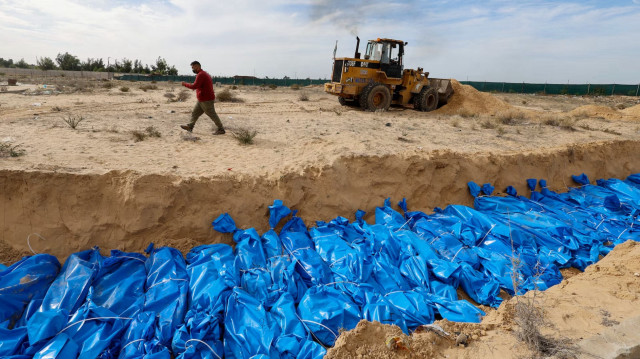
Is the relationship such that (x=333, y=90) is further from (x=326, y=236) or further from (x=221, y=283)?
(x=221, y=283)

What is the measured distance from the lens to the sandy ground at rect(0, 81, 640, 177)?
5293 mm

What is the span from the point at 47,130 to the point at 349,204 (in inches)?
228

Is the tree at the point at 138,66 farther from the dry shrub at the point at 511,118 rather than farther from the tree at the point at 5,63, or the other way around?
the dry shrub at the point at 511,118

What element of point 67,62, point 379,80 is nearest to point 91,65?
point 67,62

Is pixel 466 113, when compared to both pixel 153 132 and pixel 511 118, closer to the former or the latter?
pixel 511 118

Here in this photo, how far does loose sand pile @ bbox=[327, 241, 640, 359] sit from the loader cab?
987 centimetres

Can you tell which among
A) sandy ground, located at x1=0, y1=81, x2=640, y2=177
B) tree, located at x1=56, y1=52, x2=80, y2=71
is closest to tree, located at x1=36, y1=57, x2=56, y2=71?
tree, located at x1=56, y1=52, x2=80, y2=71

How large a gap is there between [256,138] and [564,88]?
36292 millimetres

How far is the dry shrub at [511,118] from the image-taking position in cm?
1178

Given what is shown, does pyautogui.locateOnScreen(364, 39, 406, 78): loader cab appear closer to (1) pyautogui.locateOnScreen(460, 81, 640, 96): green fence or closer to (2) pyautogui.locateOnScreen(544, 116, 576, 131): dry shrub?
(2) pyautogui.locateOnScreen(544, 116, 576, 131): dry shrub

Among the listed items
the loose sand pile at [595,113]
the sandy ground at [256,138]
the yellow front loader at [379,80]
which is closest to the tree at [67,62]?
the sandy ground at [256,138]

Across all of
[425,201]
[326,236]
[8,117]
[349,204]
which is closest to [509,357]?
[326,236]

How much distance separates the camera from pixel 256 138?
24.3ft

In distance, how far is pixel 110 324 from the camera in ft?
11.1
